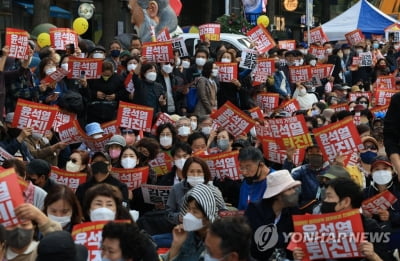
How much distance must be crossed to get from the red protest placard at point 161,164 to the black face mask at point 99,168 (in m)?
1.42

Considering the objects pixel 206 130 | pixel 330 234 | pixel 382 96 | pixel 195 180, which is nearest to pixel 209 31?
pixel 382 96

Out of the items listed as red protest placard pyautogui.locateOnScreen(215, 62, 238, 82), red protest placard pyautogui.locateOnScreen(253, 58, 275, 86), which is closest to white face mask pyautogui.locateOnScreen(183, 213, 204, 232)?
red protest placard pyautogui.locateOnScreen(215, 62, 238, 82)

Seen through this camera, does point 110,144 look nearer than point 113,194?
No

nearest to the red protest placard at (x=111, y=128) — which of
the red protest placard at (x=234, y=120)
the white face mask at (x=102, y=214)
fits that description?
the red protest placard at (x=234, y=120)

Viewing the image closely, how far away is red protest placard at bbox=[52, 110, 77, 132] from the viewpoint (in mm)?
12040

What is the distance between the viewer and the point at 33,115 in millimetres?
11156

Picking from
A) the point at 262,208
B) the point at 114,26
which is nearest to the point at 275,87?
the point at 262,208

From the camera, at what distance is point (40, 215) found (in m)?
6.34

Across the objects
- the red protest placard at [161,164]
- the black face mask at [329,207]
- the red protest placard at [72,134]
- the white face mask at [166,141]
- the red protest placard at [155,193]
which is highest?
the black face mask at [329,207]

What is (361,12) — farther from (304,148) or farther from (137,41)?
(304,148)

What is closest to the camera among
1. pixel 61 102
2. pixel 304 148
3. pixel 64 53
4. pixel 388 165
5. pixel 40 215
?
pixel 40 215

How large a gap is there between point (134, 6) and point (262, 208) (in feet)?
35.3

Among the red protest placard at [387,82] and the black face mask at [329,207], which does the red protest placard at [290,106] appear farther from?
the black face mask at [329,207]

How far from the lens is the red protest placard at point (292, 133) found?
34.3 ft
